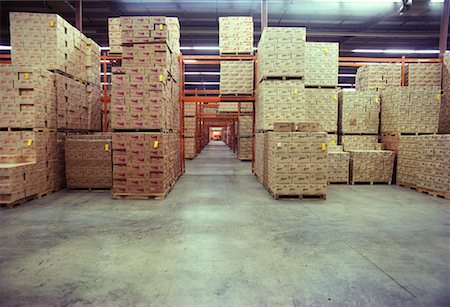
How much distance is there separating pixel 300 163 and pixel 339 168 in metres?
2.85

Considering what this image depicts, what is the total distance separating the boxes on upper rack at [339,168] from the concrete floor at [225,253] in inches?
98.7

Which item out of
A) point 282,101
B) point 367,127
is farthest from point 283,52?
point 367,127

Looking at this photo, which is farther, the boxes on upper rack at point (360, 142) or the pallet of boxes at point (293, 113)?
the boxes on upper rack at point (360, 142)

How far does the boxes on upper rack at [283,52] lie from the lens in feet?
26.5

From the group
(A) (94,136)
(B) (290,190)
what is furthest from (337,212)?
(A) (94,136)

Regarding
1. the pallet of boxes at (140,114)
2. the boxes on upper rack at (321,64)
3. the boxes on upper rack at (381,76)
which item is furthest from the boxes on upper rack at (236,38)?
the boxes on upper rack at (381,76)

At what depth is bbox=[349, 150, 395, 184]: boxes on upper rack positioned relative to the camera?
29.3 ft

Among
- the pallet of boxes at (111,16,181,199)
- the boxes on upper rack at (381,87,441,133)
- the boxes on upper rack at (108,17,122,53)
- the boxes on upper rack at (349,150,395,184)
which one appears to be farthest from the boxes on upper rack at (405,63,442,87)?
the boxes on upper rack at (108,17,122,53)

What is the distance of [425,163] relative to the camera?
772 centimetres

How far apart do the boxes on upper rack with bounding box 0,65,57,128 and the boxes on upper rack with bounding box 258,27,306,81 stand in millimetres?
5901

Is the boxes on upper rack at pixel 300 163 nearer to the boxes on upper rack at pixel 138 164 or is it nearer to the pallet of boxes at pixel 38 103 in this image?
the boxes on upper rack at pixel 138 164

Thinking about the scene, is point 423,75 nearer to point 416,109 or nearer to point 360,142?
point 416,109

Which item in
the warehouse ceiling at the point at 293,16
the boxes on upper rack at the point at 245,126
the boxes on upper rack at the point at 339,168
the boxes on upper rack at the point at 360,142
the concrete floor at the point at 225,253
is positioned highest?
the warehouse ceiling at the point at 293,16

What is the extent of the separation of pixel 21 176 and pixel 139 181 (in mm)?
2472
